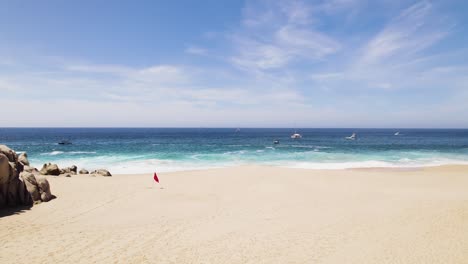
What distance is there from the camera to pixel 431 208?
1303 centimetres

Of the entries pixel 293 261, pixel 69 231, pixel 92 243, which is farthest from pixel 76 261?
pixel 293 261

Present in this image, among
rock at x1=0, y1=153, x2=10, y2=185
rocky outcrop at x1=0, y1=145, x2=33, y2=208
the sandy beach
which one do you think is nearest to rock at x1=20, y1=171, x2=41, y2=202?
rocky outcrop at x1=0, y1=145, x2=33, y2=208

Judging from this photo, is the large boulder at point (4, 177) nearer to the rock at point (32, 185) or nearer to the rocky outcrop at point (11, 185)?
the rocky outcrop at point (11, 185)

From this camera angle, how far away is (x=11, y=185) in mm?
13453

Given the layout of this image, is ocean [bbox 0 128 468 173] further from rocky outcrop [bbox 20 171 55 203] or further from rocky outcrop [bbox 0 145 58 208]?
rocky outcrop [bbox 0 145 58 208]

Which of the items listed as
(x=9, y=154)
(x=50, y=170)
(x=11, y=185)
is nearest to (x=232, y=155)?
(x=50, y=170)

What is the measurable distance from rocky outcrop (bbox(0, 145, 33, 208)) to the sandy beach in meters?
0.99

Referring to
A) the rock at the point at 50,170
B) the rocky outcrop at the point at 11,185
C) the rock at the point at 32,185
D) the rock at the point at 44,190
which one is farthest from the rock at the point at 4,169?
the rock at the point at 50,170

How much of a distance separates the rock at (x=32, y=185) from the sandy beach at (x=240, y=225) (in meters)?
1.01

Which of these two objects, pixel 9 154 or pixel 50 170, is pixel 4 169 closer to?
pixel 9 154

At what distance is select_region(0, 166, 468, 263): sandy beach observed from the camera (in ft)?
27.7

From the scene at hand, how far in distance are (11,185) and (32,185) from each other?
1.30 meters

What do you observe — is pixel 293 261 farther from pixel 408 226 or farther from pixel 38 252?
pixel 38 252

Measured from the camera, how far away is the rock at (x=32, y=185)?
1441cm
